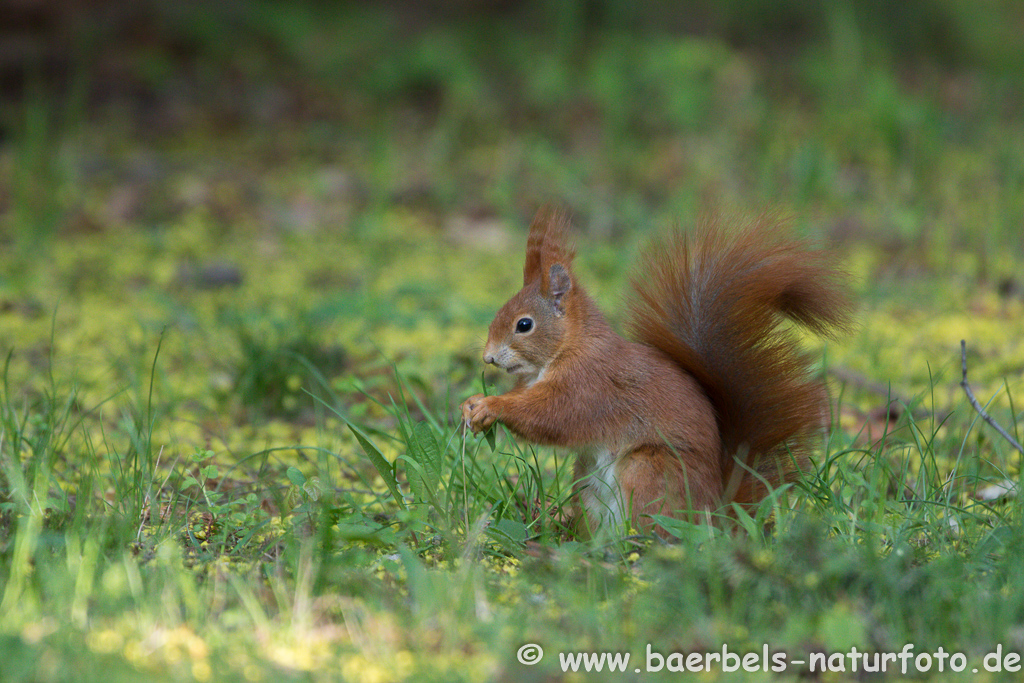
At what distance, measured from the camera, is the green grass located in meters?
1.51

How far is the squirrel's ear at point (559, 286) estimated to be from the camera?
2062 mm

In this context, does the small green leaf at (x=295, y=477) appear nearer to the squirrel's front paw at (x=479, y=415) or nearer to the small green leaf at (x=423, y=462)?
the small green leaf at (x=423, y=462)

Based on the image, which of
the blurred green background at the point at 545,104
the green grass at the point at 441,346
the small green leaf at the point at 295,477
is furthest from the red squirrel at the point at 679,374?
the blurred green background at the point at 545,104

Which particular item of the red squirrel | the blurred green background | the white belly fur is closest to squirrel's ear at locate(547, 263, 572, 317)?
the red squirrel

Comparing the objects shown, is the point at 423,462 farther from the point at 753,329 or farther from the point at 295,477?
the point at 753,329

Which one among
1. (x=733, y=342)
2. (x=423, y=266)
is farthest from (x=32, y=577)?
(x=423, y=266)

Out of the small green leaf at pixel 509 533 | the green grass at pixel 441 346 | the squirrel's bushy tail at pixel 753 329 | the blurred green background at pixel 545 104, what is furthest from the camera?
the blurred green background at pixel 545 104

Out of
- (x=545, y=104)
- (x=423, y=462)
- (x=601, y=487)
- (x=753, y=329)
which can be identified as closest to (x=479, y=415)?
(x=423, y=462)

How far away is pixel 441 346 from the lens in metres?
3.57

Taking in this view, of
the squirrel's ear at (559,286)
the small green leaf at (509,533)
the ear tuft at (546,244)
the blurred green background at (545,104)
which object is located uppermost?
the blurred green background at (545,104)

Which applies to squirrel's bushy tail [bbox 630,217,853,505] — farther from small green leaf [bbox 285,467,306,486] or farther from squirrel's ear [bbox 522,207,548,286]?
small green leaf [bbox 285,467,306,486]

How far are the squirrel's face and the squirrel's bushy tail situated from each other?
245 millimetres

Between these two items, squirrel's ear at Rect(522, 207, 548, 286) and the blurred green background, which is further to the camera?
the blurred green background

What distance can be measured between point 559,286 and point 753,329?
0.41 metres
